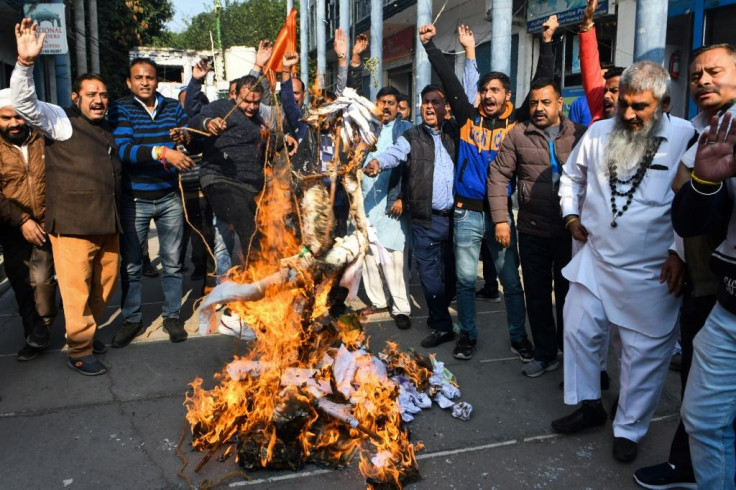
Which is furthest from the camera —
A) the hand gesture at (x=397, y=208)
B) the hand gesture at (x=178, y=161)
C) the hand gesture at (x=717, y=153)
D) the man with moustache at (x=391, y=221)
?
the man with moustache at (x=391, y=221)

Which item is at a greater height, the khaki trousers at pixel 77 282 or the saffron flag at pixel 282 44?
the saffron flag at pixel 282 44

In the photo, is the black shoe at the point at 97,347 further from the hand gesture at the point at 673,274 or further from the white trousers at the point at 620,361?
the hand gesture at the point at 673,274

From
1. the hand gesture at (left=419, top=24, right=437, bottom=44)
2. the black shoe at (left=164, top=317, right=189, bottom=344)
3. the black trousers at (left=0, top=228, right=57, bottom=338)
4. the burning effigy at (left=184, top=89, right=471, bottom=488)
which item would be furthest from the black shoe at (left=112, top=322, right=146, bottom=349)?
the hand gesture at (left=419, top=24, right=437, bottom=44)

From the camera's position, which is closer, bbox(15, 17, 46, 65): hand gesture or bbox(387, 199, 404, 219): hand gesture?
bbox(15, 17, 46, 65): hand gesture

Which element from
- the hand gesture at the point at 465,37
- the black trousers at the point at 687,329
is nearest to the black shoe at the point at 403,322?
the hand gesture at the point at 465,37

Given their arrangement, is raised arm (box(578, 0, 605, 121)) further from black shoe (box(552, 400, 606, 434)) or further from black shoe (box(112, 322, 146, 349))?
black shoe (box(112, 322, 146, 349))

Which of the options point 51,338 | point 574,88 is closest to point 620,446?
point 51,338

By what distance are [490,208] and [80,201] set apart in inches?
121

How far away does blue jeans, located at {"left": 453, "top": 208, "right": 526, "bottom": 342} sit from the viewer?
4.64 metres

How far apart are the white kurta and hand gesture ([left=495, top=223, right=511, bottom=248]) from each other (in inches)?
34.0

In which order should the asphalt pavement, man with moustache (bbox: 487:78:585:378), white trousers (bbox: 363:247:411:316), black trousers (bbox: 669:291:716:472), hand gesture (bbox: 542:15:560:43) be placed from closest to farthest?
black trousers (bbox: 669:291:716:472), the asphalt pavement, man with moustache (bbox: 487:78:585:378), hand gesture (bbox: 542:15:560:43), white trousers (bbox: 363:247:411:316)

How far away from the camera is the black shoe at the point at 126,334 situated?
16.6 ft

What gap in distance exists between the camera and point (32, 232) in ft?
14.9

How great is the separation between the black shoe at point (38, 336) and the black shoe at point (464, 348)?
3.35m
